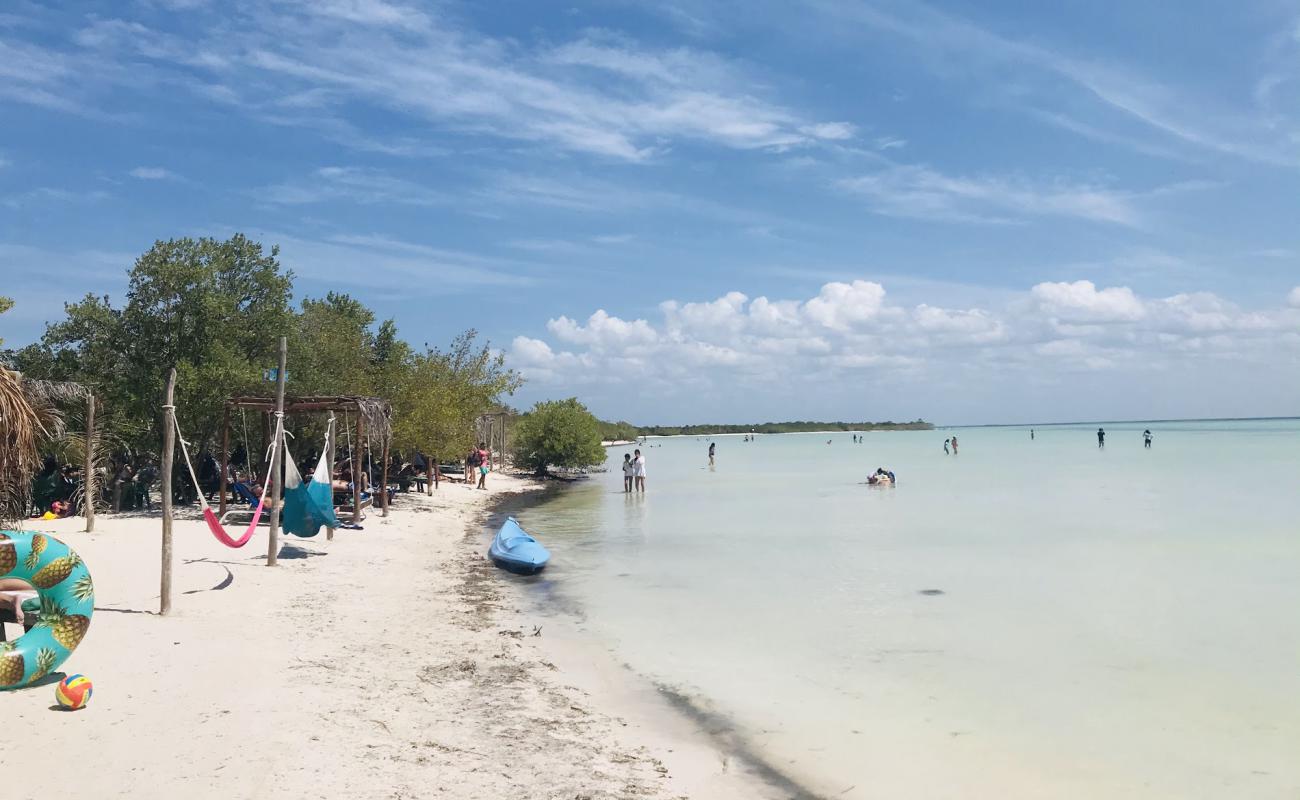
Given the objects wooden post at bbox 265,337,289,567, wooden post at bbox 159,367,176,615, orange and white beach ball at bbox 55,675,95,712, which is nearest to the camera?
orange and white beach ball at bbox 55,675,95,712

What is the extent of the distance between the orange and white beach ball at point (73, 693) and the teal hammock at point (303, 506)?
6045 mm

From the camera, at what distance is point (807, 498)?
86.7ft

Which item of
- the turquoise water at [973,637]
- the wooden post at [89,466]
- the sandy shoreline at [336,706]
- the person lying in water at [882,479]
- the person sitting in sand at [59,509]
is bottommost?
the turquoise water at [973,637]

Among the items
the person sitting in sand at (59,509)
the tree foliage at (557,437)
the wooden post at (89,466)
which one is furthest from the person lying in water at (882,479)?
the wooden post at (89,466)

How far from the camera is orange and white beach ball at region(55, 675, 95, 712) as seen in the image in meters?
5.32

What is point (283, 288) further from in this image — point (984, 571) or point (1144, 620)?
point (1144, 620)

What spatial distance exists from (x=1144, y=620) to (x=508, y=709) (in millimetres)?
7563

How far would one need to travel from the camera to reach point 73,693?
Answer: 533 centimetres

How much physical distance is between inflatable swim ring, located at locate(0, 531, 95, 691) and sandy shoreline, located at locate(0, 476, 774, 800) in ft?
0.60

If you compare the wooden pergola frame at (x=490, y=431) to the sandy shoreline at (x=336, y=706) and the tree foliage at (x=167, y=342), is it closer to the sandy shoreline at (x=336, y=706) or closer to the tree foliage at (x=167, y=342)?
the tree foliage at (x=167, y=342)

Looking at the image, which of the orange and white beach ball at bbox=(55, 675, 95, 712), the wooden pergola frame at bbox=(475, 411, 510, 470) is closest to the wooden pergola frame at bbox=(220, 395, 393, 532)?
the orange and white beach ball at bbox=(55, 675, 95, 712)

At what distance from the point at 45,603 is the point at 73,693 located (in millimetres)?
719

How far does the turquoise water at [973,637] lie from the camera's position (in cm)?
607

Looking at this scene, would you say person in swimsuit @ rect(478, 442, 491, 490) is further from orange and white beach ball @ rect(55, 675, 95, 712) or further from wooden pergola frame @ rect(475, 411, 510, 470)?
Answer: orange and white beach ball @ rect(55, 675, 95, 712)
